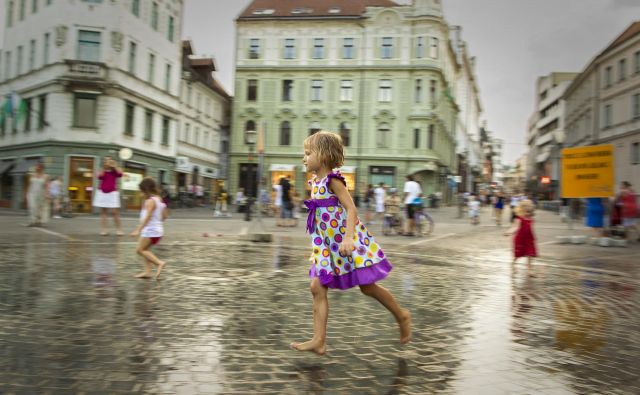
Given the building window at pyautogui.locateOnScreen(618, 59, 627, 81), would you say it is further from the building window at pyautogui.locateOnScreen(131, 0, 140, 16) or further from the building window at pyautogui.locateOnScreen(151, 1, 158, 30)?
the building window at pyautogui.locateOnScreen(131, 0, 140, 16)

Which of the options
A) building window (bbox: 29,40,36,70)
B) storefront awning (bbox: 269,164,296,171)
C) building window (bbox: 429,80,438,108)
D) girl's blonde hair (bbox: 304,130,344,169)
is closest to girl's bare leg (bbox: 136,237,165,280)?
girl's blonde hair (bbox: 304,130,344,169)

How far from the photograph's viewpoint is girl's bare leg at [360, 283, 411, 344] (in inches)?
160

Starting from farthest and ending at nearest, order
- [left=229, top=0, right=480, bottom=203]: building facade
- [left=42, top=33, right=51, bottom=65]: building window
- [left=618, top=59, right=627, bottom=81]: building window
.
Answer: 1. [left=229, top=0, right=480, bottom=203]: building facade
2. [left=618, top=59, right=627, bottom=81]: building window
3. [left=42, top=33, right=51, bottom=65]: building window

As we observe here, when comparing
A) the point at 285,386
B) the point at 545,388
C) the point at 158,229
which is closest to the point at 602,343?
the point at 545,388

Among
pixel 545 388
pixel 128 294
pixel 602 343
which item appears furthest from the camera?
pixel 128 294

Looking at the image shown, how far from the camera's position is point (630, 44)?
3959cm

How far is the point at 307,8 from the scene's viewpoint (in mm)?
49500

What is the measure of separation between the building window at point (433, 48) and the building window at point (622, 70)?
14220 millimetres

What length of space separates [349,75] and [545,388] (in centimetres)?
4605

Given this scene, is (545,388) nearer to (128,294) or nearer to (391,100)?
(128,294)

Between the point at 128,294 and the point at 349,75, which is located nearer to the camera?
the point at 128,294

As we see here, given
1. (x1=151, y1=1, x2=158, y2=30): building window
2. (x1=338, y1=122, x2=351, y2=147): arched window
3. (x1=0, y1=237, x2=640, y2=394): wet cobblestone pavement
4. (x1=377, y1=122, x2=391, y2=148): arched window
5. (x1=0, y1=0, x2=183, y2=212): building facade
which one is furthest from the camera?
(x1=338, y1=122, x2=351, y2=147): arched window

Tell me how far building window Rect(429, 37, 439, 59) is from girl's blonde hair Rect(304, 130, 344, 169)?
44.8 m

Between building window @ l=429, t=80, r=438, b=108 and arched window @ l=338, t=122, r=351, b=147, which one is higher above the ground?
building window @ l=429, t=80, r=438, b=108
